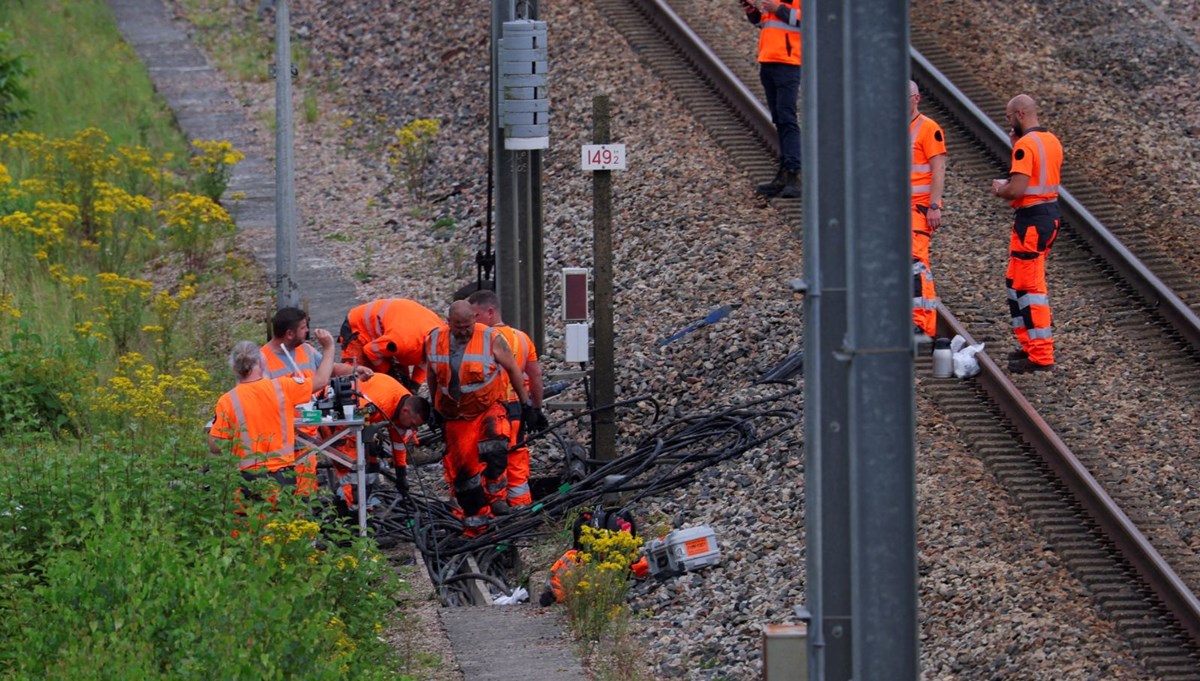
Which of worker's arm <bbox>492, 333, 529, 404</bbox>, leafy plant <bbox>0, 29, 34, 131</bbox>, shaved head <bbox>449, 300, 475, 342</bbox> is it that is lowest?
worker's arm <bbox>492, 333, 529, 404</bbox>

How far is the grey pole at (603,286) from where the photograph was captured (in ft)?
38.9

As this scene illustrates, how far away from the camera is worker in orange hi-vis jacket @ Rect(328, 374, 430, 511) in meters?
11.4

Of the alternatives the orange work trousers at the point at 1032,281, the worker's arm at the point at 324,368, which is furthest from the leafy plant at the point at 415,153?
the orange work trousers at the point at 1032,281

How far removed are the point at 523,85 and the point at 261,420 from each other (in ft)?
13.3

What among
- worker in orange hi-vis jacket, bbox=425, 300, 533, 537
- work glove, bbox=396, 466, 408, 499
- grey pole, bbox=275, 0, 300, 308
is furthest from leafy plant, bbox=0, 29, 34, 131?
worker in orange hi-vis jacket, bbox=425, 300, 533, 537

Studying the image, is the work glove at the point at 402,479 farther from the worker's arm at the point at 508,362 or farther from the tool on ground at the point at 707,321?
the tool on ground at the point at 707,321

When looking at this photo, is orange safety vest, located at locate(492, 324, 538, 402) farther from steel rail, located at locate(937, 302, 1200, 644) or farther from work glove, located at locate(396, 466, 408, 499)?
steel rail, located at locate(937, 302, 1200, 644)

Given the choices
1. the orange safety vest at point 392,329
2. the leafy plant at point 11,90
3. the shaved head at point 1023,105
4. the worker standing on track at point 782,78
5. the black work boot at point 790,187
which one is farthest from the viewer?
the leafy plant at point 11,90

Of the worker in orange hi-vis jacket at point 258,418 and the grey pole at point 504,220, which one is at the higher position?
the grey pole at point 504,220

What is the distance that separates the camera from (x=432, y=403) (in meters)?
12.0

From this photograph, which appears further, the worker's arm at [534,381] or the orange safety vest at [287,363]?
the worker's arm at [534,381]

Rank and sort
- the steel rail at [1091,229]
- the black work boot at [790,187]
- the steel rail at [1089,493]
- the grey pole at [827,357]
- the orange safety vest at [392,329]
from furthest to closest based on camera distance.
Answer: the black work boot at [790,187] < the orange safety vest at [392,329] < the steel rail at [1091,229] < the steel rail at [1089,493] < the grey pole at [827,357]

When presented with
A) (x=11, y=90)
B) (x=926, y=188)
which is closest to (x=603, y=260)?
(x=926, y=188)

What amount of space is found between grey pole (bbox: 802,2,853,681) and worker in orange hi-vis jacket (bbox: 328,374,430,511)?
5.93m
